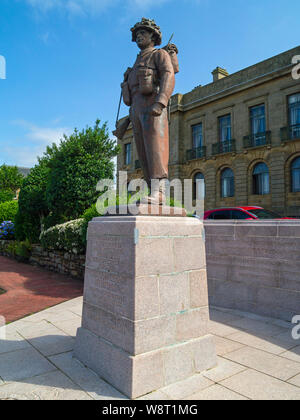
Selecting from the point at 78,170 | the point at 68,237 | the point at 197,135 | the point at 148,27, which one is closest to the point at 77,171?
the point at 78,170

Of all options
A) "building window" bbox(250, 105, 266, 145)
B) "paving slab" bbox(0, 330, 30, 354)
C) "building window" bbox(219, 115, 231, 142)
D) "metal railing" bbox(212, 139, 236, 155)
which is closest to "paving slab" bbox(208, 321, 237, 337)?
"paving slab" bbox(0, 330, 30, 354)

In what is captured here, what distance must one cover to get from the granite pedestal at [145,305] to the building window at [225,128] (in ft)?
70.7

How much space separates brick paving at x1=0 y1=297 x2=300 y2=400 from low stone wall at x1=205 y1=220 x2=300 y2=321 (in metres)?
0.46

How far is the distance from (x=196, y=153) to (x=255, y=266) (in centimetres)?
2064

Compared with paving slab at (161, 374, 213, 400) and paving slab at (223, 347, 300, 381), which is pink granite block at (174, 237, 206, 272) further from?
paving slab at (223, 347, 300, 381)

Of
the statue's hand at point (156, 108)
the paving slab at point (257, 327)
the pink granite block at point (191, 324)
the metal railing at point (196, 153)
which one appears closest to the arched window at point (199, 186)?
the metal railing at point (196, 153)

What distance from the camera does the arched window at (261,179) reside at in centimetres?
2102

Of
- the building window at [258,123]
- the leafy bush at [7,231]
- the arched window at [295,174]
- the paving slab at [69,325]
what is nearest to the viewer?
the paving slab at [69,325]

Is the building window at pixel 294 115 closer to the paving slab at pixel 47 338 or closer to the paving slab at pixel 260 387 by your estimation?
the paving slab at pixel 260 387

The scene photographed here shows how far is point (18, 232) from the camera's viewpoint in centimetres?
1592

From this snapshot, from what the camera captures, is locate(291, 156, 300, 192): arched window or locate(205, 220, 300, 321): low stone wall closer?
locate(205, 220, 300, 321): low stone wall

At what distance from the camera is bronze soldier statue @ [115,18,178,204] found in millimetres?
3959

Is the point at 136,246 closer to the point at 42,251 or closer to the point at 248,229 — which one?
the point at 248,229

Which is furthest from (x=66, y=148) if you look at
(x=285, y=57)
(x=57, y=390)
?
(x=285, y=57)
